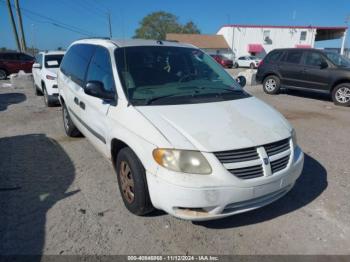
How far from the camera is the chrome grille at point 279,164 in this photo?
8.63ft

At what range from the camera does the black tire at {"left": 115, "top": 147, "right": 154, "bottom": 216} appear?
107 inches

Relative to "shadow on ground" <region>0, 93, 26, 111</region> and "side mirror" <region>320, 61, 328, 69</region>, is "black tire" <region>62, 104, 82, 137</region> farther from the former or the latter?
"side mirror" <region>320, 61, 328, 69</region>

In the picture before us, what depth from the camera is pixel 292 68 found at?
1011 centimetres

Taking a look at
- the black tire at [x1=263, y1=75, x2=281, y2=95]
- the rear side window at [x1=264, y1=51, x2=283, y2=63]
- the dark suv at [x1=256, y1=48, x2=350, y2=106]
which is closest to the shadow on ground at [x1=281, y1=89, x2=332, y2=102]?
the black tire at [x1=263, y1=75, x2=281, y2=95]

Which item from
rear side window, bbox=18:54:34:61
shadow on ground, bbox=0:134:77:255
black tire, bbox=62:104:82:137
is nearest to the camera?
shadow on ground, bbox=0:134:77:255

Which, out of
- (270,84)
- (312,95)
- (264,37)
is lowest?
(312,95)

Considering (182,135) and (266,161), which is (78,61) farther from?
(266,161)

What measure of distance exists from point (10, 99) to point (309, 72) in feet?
34.9

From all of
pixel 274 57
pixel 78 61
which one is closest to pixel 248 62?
pixel 274 57

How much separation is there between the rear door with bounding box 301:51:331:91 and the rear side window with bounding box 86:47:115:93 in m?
8.07

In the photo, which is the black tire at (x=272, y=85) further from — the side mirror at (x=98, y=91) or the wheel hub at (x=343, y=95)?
the side mirror at (x=98, y=91)

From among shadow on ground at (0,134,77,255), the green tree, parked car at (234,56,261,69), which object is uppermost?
the green tree

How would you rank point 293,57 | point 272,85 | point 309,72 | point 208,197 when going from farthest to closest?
point 272,85
point 293,57
point 309,72
point 208,197

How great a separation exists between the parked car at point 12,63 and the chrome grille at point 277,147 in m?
18.5
